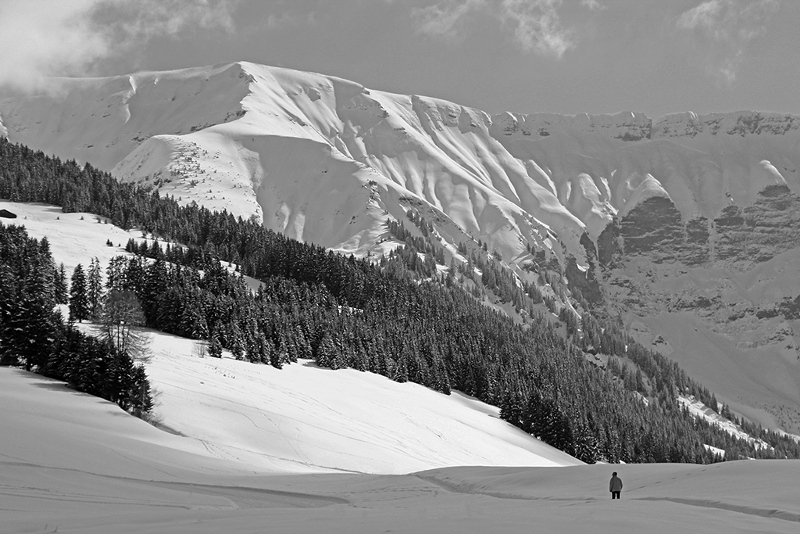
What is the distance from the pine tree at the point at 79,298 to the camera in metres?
88.3

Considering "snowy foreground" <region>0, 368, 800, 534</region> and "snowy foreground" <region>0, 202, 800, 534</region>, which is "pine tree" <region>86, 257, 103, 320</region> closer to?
"snowy foreground" <region>0, 202, 800, 534</region>

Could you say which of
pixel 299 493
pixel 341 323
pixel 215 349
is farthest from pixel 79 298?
pixel 299 493

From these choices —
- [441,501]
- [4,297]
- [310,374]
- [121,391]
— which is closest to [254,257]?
[310,374]

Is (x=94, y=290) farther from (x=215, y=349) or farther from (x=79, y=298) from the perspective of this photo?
(x=215, y=349)

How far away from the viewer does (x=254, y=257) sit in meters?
153

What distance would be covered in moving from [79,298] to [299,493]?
76.0m

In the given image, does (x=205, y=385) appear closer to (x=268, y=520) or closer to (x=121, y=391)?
(x=121, y=391)

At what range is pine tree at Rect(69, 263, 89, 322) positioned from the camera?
290 ft

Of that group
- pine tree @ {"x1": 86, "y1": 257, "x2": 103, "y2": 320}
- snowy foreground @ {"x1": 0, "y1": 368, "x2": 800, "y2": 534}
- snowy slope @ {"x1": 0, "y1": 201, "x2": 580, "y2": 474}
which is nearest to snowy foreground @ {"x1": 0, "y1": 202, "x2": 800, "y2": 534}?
snowy foreground @ {"x1": 0, "y1": 368, "x2": 800, "y2": 534}

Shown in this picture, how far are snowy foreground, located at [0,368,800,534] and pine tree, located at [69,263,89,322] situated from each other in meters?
52.6

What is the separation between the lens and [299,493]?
24531mm

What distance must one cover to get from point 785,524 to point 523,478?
13.9 meters

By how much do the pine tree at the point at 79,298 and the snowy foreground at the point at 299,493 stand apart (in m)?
52.6

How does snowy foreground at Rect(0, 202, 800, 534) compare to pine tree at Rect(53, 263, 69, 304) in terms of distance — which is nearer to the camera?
snowy foreground at Rect(0, 202, 800, 534)
